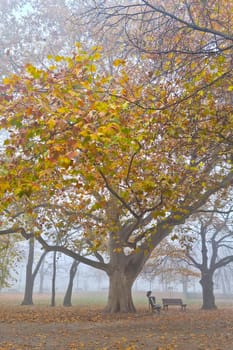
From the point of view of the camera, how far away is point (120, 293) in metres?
15.7

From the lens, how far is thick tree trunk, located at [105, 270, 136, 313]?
15.5 meters

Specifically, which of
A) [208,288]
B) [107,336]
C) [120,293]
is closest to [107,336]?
[107,336]

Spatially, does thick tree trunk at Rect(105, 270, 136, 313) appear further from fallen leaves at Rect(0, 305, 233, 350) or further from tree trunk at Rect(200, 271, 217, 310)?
tree trunk at Rect(200, 271, 217, 310)

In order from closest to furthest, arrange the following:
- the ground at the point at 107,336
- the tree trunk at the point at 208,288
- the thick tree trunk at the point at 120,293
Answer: the ground at the point at 107,336
the thick tree trunk at the point at 120,293
the tree trunk at the point at 208,288

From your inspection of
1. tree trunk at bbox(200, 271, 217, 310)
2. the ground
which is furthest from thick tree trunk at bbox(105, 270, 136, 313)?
tree trunk at bbox(200, 271, 217, 310)

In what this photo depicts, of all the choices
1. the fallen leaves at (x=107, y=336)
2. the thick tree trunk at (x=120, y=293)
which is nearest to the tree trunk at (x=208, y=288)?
the thick tree trunk at (x=120, y=293)

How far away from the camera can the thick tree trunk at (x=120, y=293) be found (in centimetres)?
1552

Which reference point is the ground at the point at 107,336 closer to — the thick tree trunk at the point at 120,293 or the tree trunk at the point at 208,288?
the thick tree trunk at the point at 120,293

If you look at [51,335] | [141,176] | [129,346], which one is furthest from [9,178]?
[51,335]

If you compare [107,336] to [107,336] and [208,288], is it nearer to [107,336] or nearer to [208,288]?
[107,336]

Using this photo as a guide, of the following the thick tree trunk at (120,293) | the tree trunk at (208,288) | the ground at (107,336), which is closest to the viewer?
the ground at (107,336)

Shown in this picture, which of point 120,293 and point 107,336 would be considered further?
point 120,293

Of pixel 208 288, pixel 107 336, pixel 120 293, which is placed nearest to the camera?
pixel 107 336

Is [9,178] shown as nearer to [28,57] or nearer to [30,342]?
[30,342]
